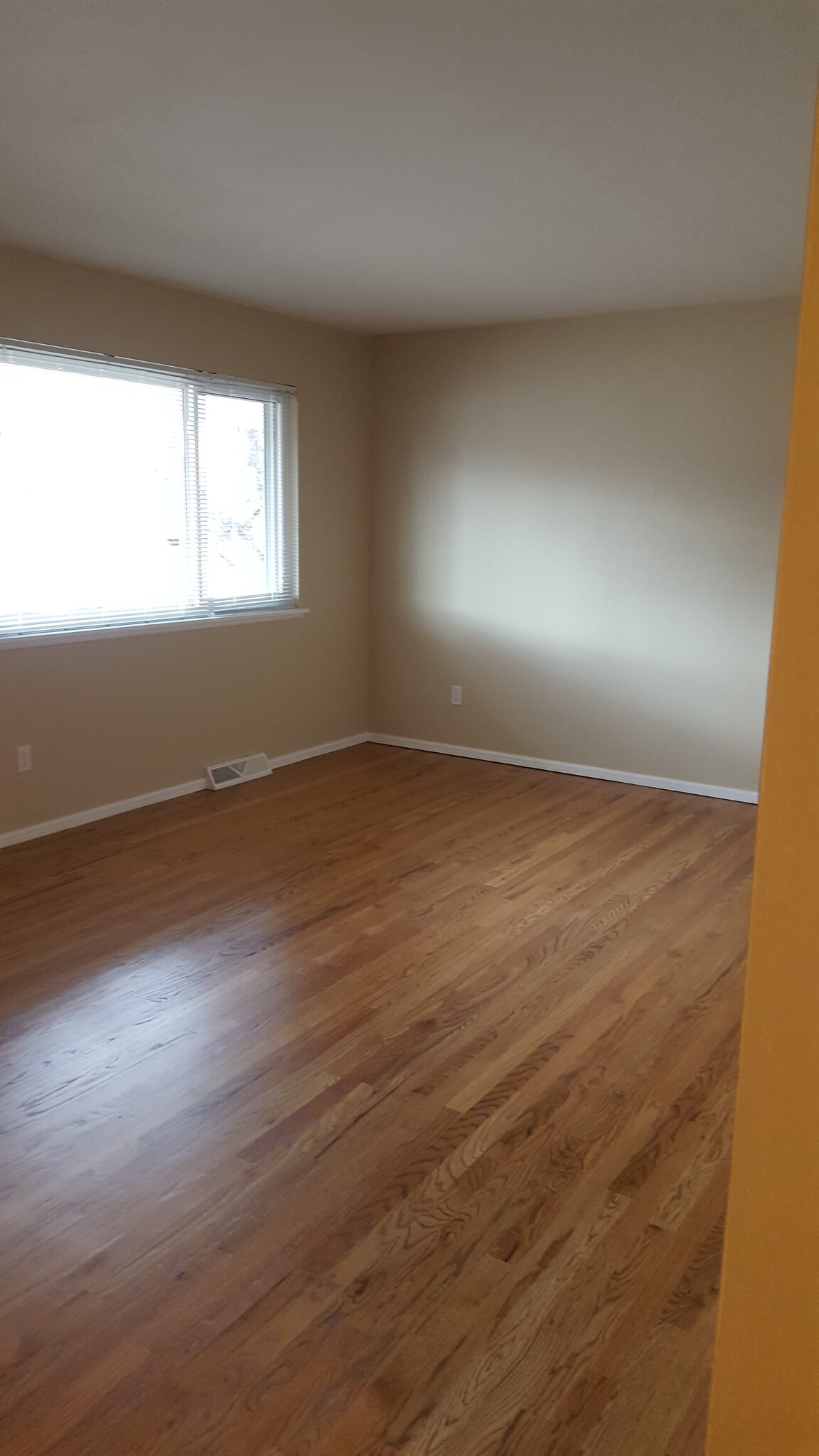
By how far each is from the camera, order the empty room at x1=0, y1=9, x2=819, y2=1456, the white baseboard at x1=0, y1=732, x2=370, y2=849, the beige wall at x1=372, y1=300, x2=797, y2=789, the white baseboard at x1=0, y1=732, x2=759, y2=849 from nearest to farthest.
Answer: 1. the empty room at x1=0, y1=9, x2=819, y2=1456
2. the white baseboard at x1=0, y1=732, x2=370, y2=849
3. the white baseboard at x1=0, y1=732, x2=759, y2=849
4. the beige wall at x1=372, y1=300, x2=797, y2=789

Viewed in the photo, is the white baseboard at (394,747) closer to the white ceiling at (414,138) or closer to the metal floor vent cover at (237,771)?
the metal floor vent cover at (237,771)

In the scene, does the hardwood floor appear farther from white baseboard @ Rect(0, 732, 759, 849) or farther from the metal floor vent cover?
the metal floor vent cover

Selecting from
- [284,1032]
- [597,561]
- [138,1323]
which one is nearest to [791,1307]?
[138,1323]

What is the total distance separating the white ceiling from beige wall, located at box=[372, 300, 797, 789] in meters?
0.69

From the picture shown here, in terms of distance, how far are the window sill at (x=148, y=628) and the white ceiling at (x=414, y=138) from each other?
1.56 meters

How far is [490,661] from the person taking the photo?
20.0ft

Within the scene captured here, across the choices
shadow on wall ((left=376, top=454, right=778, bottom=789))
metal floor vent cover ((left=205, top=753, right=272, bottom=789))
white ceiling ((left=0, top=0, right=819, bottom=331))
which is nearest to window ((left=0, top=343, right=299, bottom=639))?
white ceiling ((left=0, top=0, right=819, bottom=331))

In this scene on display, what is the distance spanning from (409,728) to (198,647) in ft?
5.54

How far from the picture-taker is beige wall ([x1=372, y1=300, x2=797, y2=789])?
5.12 metres

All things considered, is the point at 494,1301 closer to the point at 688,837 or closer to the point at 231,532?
the point at 688,837

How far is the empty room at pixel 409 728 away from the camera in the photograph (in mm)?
1698

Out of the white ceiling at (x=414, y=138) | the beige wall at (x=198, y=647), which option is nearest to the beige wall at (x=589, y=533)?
the beige wall at (x=198, y=647)

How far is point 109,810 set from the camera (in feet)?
16.1

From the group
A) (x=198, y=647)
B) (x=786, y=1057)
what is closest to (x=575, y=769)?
(x=198, y=647)
